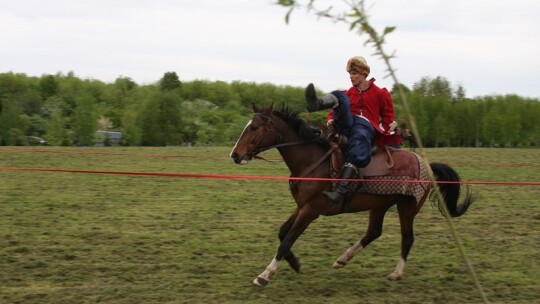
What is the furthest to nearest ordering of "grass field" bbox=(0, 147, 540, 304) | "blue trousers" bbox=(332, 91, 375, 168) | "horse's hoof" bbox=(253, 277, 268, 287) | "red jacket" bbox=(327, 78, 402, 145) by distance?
"red jacket" bbox=(327, 78, 402, 145)
"blue trousers" bbox=(332, 91, 375, 168)
"horse's hoof" bbox=(253, 277, 268, 287)
"grass field" bbox=(0, 147, 540, 304)

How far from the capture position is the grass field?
6.12m

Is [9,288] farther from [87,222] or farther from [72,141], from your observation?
[72,141]

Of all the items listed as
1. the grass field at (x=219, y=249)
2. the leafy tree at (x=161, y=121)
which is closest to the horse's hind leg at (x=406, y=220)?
the grass field at (x=219, y=249)

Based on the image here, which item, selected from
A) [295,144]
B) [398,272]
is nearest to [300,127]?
[295,144]

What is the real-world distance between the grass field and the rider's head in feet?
7.03

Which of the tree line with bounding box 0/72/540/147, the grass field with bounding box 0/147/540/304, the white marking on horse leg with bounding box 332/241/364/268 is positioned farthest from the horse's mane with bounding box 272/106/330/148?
the tree line with bounding box 0/72/540/147

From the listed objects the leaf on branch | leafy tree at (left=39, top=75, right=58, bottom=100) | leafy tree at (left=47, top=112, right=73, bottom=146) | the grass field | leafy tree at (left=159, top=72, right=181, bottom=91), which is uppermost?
leafy tree at (left=159, top=72, right=181, bottom=91)

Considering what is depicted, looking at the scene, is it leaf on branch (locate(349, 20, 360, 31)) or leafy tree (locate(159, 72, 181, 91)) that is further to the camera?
leafy tree (locate(159, 72, 181, 91))

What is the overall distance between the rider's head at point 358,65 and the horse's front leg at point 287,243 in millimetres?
1524

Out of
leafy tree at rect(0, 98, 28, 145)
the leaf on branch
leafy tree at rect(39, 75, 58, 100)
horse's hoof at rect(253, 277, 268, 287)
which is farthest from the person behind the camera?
leafy tree at rect(39, 75, 58, 100)

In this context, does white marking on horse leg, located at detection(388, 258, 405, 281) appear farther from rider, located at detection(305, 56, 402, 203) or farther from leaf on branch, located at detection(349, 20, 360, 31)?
leaf on branch, located at detection(349, 20, 360, 31)

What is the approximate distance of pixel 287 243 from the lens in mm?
6340

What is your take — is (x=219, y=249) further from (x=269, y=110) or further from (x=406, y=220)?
(x=406, y=220)

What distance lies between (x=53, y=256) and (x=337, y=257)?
321 cm
